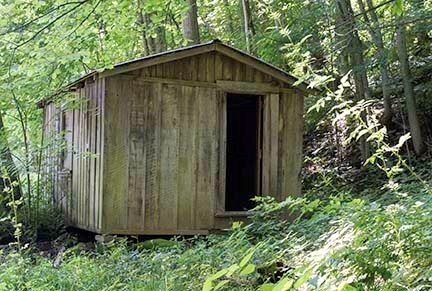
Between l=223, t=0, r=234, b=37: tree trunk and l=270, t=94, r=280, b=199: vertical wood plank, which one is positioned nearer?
l=270, t=94, r=280, b=199: vertical wood plank

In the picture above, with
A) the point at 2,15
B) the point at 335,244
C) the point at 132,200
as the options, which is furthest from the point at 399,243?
the point at 2,15

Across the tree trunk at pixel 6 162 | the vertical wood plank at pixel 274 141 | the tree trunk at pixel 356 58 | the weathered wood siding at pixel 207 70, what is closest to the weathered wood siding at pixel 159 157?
the weathered wood siding at pixel 207 70

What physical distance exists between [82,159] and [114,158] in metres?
1.07

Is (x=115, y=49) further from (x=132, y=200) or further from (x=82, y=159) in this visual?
(x=132, y=200)

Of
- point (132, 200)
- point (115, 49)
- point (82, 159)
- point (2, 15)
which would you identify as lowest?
point (132, 200)

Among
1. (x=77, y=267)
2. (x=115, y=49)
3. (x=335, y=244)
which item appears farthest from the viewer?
(x=115, y=49)

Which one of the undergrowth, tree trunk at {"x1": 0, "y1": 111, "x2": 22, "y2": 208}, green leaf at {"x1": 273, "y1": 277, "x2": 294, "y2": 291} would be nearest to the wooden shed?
the undergrowth

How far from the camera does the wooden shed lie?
702 centimetres

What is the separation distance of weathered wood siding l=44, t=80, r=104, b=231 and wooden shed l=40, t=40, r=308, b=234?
0.09ft

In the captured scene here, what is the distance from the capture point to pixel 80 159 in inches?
313

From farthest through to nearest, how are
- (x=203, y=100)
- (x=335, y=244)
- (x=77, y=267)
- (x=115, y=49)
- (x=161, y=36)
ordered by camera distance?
(x=161, y=36) → (x=115, y=49) → (x=203, y=100) → (x=77, y=267) → (x=335, y=244)

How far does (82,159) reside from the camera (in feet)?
25.7

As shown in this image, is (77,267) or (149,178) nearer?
(77,267)

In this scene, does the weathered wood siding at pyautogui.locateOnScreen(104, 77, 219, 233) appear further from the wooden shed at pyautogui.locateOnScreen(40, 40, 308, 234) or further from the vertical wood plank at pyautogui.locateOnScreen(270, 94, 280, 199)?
the vertical wood plank at pyautogui.locateOnScreen(270, 94, 280, 199)
